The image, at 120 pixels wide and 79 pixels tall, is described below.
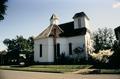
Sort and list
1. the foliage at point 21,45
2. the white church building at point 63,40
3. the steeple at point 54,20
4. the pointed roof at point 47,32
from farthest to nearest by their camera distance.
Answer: the foliage at point 21,45
the steeple at point 54,20
the pointed roof at point 47,32
the white church building at point 63,40

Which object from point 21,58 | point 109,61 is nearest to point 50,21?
point 109,61

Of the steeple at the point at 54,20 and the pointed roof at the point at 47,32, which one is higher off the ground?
the steeple at the point at 54,20

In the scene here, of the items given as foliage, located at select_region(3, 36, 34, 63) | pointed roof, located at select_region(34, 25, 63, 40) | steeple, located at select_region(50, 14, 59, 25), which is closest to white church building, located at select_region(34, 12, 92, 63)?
pointed roof, located at select_region(34, 25, 63, 40)

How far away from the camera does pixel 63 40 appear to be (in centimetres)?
4153

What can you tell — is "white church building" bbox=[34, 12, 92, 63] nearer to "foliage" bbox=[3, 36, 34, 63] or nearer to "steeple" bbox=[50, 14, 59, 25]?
"steeple" bbox=[50, 14, 59, 25]

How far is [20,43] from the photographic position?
3792 inches

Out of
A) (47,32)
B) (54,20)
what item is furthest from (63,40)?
(54,20)

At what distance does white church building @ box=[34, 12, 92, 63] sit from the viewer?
39.8m

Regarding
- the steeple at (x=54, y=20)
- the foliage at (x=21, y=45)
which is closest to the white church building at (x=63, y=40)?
the steeple at (x=54, y=20)

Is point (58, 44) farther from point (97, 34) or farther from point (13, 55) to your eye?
point (13, 55)

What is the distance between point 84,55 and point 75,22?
8471 millimetres

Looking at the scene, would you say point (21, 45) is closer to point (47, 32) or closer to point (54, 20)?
point (54, 20)

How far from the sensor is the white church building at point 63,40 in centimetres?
3981

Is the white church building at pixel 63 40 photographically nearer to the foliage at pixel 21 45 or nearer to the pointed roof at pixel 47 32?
the pointed roof at pixel 47 32
